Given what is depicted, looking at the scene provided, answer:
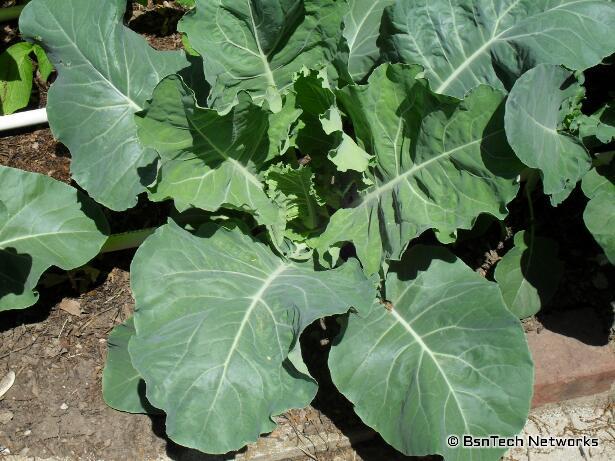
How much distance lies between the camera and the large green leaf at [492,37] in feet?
8.61

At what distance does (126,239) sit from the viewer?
3264 mm

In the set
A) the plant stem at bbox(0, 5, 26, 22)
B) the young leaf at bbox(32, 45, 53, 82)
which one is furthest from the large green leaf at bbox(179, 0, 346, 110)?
the plant stem at bbox(0, 5, 26, 22)

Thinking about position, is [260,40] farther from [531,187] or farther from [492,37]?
[531,187]

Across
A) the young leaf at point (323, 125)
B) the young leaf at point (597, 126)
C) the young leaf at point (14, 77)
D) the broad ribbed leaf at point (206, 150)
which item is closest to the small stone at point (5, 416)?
the broad ribbed leaf at point (206, 150)

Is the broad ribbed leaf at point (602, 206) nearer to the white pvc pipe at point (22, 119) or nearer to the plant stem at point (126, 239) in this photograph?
the plant stem at point (126, 239)

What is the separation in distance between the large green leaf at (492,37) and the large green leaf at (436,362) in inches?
27.9

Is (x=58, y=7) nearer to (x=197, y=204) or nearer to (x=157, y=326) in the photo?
(x=197, y=204)

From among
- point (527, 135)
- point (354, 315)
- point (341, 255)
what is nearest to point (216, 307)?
point (354, 315)

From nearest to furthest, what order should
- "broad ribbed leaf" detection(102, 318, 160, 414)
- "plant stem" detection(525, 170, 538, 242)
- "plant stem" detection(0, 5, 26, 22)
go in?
"broad ribbed leaf" detection(102, 318, 160, 414), "plant stem" detection(525, 170, 538, 242), "plant stem" detection(0, 5, 26, 22)

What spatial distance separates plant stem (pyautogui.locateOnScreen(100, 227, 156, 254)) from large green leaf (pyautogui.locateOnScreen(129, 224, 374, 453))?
1.95 feet

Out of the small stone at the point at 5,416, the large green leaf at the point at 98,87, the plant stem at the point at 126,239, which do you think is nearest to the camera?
the large green leaf at the point at 98,87

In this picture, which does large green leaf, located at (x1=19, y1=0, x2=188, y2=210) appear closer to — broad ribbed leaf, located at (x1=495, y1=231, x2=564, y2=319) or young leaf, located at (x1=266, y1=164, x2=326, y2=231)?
young leaf, located at (x1=266, y1=164, x2=326, y2=231)

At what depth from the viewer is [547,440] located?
331 cm

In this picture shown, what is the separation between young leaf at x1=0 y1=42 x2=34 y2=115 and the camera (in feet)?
11.5
